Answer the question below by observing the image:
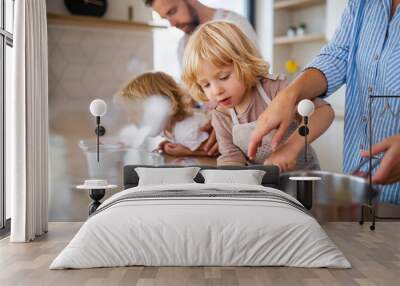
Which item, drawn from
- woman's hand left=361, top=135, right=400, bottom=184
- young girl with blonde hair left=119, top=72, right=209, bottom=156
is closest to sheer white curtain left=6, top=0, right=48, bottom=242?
young girl with blonde hair left=119, top=72, right=209, bottom=156

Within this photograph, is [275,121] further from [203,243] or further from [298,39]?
[203,243]

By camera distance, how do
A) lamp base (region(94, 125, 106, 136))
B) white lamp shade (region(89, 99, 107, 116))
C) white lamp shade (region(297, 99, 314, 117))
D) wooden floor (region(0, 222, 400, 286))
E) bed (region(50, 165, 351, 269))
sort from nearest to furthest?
wooden floor (region(0, 222, 400, 286)), bed (region(50, 165, 351, 269)), white lamp shade (region(297, 99, 314, 117)), white lamp shade (region(89, 99, 107, 116)), lamp base (region(94, 125, 106, 136))

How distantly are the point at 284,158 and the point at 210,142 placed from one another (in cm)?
88

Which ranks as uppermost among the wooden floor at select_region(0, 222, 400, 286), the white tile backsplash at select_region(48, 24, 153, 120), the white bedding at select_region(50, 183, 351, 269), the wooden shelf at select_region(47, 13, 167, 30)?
the wooden shelf at select_region(47, 13, 167, 30)

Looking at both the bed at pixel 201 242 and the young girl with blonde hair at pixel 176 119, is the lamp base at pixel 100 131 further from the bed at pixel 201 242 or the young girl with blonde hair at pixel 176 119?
the bed at pixel 201 242

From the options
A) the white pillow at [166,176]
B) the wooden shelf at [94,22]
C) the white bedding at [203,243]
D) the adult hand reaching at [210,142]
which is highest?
the wooden shelf at [94,22]

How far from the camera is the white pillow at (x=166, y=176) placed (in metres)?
6.27

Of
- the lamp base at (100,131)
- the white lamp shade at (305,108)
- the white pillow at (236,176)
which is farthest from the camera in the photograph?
the lamp base at (100,131)

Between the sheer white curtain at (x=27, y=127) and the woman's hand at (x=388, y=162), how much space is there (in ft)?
12.0

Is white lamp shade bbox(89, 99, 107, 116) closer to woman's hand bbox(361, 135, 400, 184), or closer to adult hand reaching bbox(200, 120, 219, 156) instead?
adult hand reaching bbox(200, 120, 219, 156)

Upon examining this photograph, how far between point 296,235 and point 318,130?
269 cm

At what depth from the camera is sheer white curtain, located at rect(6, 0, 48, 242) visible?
5500mm

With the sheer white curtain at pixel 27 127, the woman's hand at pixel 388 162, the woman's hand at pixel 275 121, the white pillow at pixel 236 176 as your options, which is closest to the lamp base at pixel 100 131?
the sheer white curtain at pixel 27 127

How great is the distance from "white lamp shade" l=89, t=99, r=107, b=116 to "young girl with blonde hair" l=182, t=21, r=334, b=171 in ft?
3.32
